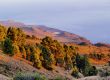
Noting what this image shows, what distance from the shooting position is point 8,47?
106125mm

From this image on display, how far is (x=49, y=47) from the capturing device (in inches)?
5399

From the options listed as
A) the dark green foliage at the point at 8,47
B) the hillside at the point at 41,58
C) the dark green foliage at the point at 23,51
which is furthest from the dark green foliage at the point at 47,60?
the dark green foliage at the point at 8,47

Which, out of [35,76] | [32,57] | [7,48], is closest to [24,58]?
[32,57]

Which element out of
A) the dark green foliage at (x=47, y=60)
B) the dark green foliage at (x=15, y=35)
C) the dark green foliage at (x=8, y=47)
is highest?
the dark green foliage at (x=15, y=35)

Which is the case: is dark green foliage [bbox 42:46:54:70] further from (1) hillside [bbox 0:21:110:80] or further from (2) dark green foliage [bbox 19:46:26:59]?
(2) dark green foliage [bbox 19:46:26:59]

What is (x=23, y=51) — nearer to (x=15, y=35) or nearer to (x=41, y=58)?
(x=15, y=35)

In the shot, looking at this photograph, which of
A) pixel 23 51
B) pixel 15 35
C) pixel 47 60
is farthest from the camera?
pixel 23 51

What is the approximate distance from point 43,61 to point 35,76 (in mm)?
85872

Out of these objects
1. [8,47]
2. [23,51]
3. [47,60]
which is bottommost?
[47,60]

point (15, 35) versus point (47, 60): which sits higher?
point (15, 35)

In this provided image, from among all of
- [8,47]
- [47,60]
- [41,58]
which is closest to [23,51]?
[47,60]

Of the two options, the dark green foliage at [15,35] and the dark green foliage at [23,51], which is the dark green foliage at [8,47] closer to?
the dark green foliage at [15,35]

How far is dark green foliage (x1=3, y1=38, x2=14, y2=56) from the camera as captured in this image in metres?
105

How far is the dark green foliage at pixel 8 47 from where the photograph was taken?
104588mm
